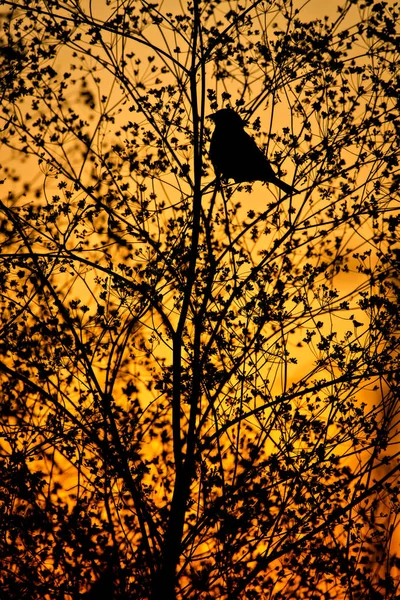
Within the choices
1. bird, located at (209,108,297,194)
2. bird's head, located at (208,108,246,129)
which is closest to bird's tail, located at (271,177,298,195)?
bird, located at (209,108,297,194)

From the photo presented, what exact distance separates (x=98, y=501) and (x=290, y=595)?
7.08 ft

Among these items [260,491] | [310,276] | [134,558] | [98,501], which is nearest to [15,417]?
[98,501]

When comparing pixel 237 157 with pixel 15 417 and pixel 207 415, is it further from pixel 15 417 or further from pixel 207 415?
pixel 15 417

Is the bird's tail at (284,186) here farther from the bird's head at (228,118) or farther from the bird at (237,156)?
the bird's head at (228,118)

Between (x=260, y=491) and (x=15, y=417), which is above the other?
(x=15, y=417)

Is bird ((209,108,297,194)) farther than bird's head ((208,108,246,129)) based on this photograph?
Yes

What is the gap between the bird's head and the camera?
7.15m

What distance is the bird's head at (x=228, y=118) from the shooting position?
23.5ft

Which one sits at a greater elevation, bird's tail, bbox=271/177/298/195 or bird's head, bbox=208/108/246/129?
bird's head, bbox=208/108/246/129

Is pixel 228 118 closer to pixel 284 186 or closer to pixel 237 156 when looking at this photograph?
pixel 237 156

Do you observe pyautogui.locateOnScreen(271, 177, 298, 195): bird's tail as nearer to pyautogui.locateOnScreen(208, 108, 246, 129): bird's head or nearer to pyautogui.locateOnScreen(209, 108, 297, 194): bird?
pyautogui.locateOnScreen(209, 108, 297, 194): bird

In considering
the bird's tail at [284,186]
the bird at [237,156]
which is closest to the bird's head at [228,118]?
the bird at [237,156]

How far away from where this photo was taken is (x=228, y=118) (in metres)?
7.25

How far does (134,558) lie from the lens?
731 centimetres
